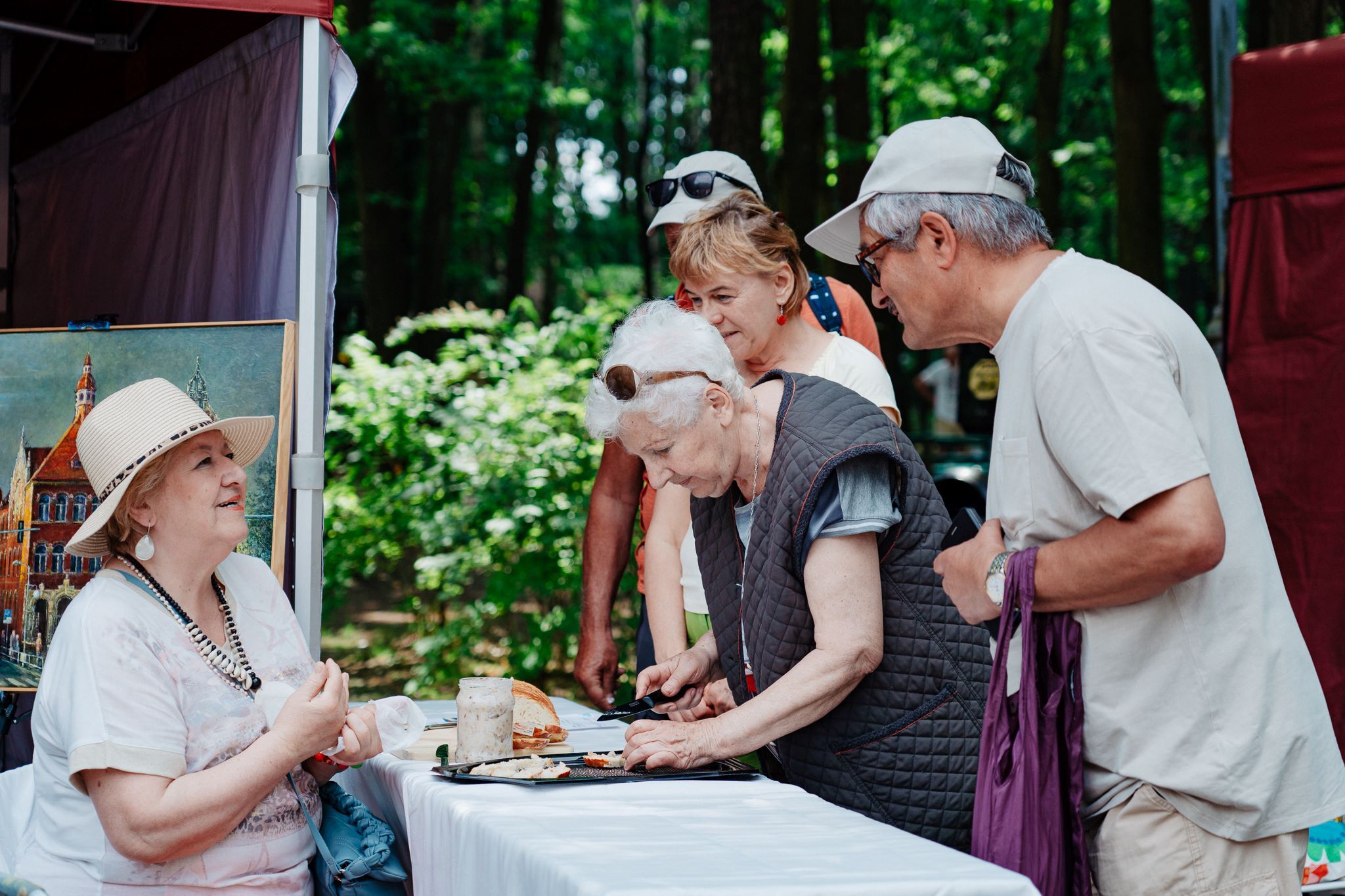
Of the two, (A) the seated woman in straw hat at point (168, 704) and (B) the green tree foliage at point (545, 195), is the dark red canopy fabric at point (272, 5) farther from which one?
(B) the green tree foliage at point (545, 195)

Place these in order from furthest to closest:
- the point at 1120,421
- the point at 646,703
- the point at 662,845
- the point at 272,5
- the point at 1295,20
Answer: the point at 1295,20 → the point at 272,5 → the point at 646,703 → the point at 662,845 → the point at 1120,421

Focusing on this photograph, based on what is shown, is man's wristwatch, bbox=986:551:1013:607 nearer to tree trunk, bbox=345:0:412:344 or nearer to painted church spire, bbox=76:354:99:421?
painted church spire, bbox=76:354:99:421

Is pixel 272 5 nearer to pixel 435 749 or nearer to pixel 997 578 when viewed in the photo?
pixel 435 749

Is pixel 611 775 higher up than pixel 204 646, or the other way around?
pixel 204 646

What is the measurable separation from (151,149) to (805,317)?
2147mm

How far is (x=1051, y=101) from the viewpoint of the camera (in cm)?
1169

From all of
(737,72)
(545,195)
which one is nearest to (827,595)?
(737,72)

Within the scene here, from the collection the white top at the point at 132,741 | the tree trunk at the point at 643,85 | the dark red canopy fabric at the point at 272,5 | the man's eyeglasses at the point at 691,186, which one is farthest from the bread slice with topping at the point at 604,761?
the tree trunk at the point at 643,85

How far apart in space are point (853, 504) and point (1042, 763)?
20.6 inches

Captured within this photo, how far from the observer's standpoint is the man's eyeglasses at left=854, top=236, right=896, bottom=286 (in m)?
1.98

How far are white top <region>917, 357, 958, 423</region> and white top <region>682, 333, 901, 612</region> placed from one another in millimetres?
6941

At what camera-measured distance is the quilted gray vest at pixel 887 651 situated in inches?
82.8

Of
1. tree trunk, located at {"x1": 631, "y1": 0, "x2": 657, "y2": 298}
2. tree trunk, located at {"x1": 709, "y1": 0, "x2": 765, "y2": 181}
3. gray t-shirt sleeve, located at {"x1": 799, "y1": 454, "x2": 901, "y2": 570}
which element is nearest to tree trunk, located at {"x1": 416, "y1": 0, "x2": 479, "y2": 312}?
tree trunk, located at {"x1": 631, "y1": 0, "x2": 657, "y2": 298}

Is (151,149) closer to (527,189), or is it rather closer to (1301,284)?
(1301,284)
